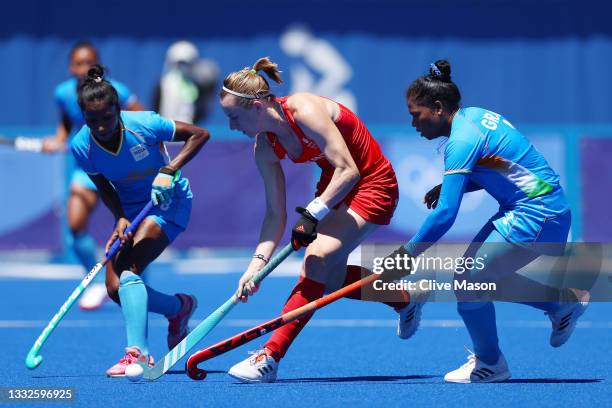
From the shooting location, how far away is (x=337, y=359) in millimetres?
7281

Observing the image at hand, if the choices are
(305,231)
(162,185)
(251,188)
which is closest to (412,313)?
(305,231)

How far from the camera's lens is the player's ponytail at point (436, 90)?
6.03 m

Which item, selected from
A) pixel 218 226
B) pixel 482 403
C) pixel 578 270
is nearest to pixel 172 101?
pixel 218 226

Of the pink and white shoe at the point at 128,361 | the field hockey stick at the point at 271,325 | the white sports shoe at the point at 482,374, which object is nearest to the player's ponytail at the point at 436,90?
the field hockey stick at the point at 271,325

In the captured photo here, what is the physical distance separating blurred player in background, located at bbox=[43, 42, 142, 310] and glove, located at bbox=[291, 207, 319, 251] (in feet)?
13.3

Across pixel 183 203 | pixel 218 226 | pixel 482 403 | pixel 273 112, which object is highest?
pixel 273 112

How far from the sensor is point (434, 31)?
16516 millimetres

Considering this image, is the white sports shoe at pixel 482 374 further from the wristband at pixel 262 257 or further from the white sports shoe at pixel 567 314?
the wristband at pixel 262 257

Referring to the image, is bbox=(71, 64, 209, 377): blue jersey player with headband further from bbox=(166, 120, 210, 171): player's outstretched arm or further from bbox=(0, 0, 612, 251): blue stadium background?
bbox=(0, 0, 612, 251): blue stadium background

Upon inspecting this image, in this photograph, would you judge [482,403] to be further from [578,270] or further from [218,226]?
[218,226]

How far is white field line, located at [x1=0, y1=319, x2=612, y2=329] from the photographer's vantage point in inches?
348

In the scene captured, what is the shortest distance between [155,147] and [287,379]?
1.52m

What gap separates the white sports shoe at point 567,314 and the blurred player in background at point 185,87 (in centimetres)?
904

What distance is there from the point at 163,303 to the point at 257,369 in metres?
1.14
